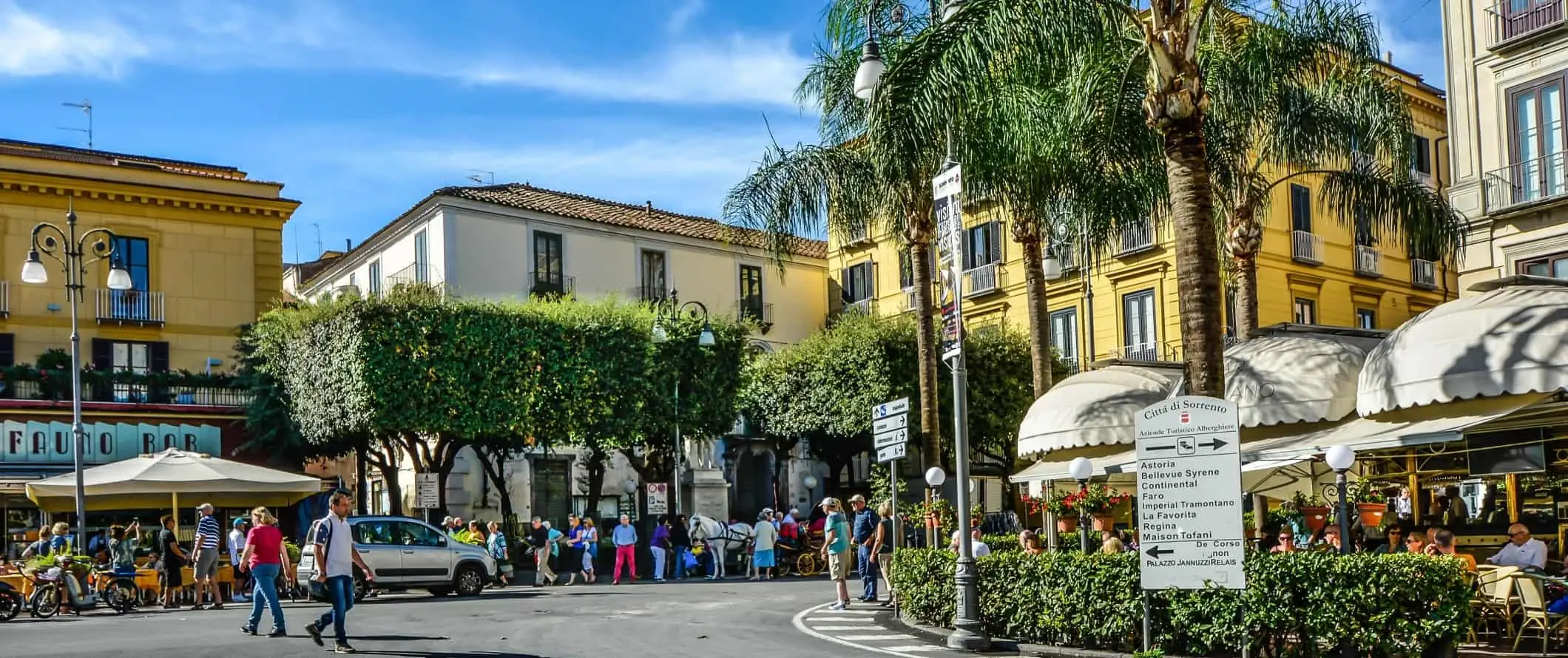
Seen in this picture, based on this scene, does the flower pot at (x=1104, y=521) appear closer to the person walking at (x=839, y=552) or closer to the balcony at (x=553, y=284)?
the person walking at (x=839, y=552)

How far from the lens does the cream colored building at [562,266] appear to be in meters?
42.6

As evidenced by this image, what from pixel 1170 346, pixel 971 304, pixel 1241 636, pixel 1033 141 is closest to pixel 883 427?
pixel 1033 141

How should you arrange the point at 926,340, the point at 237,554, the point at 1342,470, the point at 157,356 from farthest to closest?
the point at 157,356 → the point at 237,554 → the point at 926,340 → the point at 1342,470

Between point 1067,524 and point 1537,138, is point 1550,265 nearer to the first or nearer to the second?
point 1537,138

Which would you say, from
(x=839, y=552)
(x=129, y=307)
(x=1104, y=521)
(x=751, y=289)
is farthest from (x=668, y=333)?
(x=1104, y=521)

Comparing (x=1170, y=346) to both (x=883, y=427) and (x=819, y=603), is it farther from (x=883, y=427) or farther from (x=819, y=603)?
(x=883, y=427)

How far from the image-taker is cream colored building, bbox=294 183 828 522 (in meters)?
42.6

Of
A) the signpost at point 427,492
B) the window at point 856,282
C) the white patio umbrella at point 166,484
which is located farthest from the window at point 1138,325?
the white patio umbrella at point 166,484

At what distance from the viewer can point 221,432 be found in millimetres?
34875

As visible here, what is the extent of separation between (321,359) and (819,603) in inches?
585

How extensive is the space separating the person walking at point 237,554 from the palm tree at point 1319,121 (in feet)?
56.8

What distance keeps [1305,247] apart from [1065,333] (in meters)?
6.81

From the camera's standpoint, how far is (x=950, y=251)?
610 inches

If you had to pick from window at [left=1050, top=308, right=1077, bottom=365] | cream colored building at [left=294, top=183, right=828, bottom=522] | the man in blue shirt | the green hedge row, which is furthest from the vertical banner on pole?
window at [left=1050, top=308, right=1077, bottom=365]
